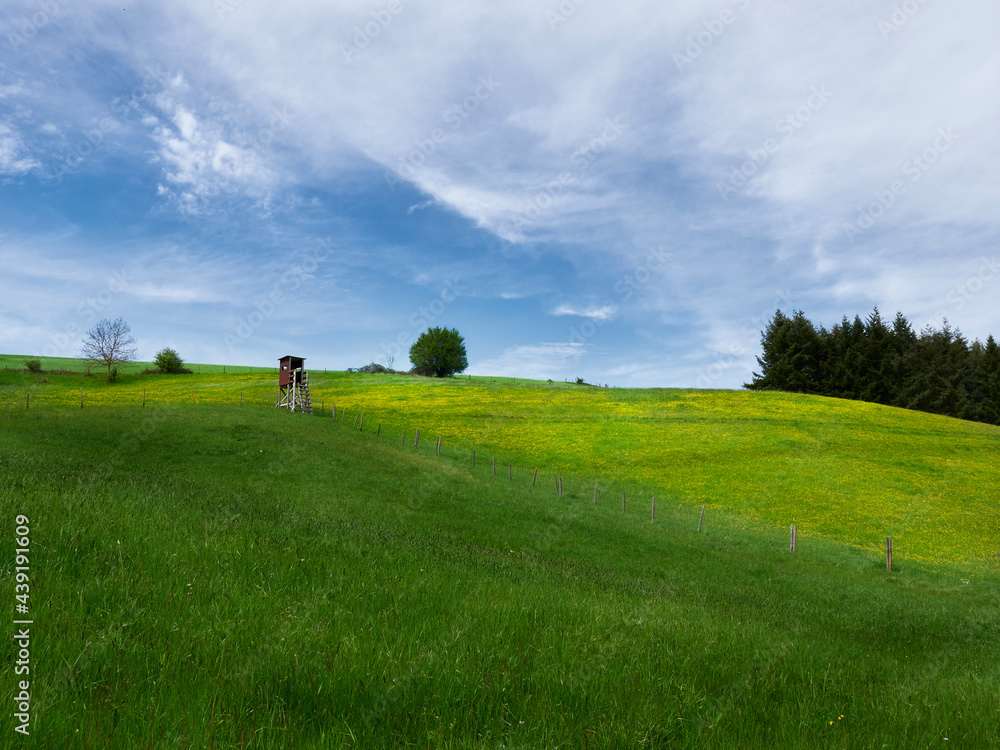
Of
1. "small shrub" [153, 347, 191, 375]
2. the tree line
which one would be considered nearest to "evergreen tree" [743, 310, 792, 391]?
the tree line

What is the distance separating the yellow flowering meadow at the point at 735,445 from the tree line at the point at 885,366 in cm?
2771

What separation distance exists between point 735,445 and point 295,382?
47.8 meters

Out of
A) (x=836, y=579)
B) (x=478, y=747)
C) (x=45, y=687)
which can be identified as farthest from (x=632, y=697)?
(x=836, y=579)

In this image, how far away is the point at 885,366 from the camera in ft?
315

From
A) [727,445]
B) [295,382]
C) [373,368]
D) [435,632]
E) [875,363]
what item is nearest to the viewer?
[435,632]

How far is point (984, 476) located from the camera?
4584 centimetres

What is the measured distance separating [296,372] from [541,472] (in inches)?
1196

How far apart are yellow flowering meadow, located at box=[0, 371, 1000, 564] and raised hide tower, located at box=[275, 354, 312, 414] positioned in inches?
154

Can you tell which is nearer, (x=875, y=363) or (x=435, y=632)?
(x=435, y=632)

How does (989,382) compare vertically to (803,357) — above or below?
below

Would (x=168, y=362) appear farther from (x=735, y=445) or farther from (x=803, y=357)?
(x=803, y=357)

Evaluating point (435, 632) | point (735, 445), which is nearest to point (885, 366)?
point (735, 445)

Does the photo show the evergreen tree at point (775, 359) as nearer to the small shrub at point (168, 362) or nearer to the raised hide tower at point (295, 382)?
the raised hide tower at point (295, 382)

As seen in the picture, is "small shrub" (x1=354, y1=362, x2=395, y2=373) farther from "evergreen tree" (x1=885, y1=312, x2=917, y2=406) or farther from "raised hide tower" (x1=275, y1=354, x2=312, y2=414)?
"evergreen tree" (x1=885, y1=312, x2=917, y2=406)
